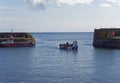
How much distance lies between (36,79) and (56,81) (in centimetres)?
382

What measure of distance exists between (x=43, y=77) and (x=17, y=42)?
96667mm

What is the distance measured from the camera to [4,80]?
6338cm

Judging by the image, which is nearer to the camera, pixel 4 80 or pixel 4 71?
pixel 4 80

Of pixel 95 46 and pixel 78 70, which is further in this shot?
pixel 95 46

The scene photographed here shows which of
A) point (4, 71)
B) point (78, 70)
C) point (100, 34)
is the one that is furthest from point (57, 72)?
point (100, 34)

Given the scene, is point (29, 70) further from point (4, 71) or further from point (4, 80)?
point (4, 80)

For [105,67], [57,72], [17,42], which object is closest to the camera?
[57,72]

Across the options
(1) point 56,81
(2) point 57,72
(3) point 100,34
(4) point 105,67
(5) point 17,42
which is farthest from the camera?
(5) point 17,42

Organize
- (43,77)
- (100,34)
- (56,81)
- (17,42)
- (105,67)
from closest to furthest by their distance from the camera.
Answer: (56,81), (43,77), (105,67), (100,34), (17,42)

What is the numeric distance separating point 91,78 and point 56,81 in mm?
6574

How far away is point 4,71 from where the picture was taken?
75250 millimetres

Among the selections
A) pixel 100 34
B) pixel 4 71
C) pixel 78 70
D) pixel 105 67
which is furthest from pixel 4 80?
pixel 100 34

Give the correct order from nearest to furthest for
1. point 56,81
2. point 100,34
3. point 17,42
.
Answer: point 56,81 → point 100,34 → point 17,42

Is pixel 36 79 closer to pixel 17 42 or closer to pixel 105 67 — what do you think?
pixel 105 67
